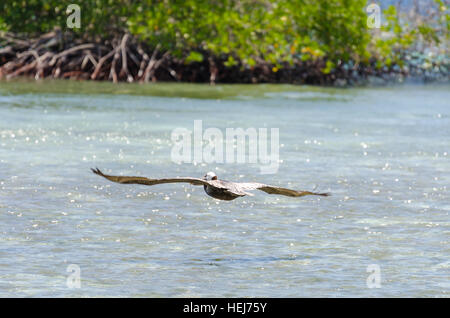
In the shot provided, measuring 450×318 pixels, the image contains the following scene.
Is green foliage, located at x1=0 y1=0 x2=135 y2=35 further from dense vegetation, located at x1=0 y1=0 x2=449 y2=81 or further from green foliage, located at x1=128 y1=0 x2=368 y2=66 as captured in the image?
green foliage, located at x1=128 y1=0 x2=368 y2=66

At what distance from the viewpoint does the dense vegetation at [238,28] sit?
20.8m

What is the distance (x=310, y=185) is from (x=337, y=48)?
39.0 ft

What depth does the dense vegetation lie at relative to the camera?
818 inches

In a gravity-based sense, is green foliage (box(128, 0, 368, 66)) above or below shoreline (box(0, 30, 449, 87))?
above

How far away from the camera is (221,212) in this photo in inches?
327

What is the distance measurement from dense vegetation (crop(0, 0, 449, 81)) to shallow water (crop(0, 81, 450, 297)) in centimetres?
539

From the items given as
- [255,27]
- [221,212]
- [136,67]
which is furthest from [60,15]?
[221,212]

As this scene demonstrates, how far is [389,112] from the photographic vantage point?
16078 mm

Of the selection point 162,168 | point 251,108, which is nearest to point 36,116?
point 251,108

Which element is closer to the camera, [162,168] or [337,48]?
[162,168]

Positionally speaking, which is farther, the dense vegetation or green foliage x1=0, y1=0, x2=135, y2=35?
green foliage x1=0, y1=0, x2=135, y2=35

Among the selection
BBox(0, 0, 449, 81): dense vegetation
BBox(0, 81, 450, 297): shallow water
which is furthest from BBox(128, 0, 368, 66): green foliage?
BBox(0, 81, 450, 297): shallow water

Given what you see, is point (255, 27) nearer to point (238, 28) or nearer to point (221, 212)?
point (238, 28)
